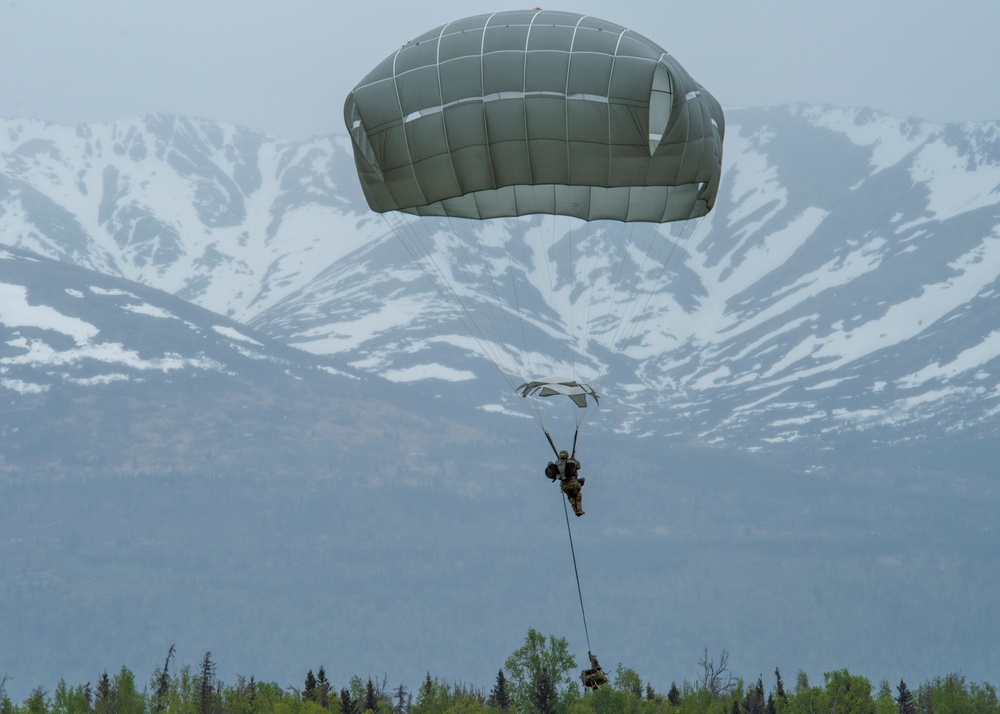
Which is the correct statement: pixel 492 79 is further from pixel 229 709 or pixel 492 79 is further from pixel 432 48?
pixel 229 709

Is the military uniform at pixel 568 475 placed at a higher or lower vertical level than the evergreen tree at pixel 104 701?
lower

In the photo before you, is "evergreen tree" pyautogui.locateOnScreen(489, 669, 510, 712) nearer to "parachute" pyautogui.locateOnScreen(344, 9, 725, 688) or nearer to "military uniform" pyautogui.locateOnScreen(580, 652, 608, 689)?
"parachute" pyautogui.locateOnScreen(344, 9, 725, 688)

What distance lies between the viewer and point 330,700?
10062cm

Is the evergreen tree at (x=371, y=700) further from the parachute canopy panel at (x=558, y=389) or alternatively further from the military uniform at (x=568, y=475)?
the military uniform at (x=568, y=475)

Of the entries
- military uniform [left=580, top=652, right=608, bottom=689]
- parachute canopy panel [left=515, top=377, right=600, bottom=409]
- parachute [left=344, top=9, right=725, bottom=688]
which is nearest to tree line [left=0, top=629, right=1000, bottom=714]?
parachute canopy panel [left=515, top=377, right=600, bottom=409]

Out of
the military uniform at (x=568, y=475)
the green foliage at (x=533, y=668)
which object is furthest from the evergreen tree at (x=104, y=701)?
the military uniform at (x=568, y=475)

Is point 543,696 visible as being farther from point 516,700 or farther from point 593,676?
point 593,676

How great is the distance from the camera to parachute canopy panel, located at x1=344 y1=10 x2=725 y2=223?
38.2 m

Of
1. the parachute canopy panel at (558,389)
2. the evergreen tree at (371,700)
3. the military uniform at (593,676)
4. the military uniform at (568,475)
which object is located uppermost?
the evergreen tree at (371,700)

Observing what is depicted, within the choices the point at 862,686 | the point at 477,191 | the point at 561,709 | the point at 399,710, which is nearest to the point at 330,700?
the point at 399,710

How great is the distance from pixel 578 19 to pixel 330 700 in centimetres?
7119

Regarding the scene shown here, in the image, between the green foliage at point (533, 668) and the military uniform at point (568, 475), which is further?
the green foliage at point (533, 668)

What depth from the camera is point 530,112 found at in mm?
38438

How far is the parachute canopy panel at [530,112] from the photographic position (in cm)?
3822
